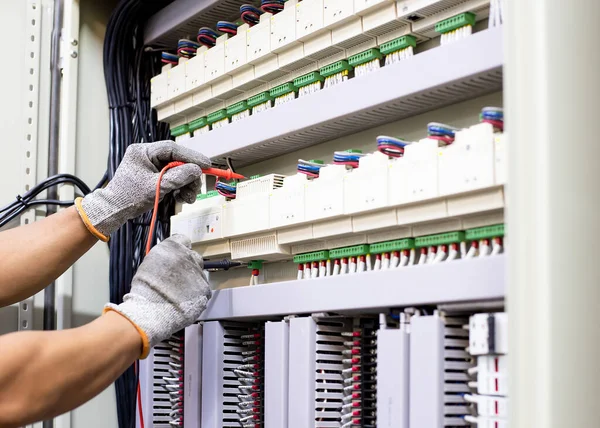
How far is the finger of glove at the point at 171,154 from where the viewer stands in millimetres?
1599

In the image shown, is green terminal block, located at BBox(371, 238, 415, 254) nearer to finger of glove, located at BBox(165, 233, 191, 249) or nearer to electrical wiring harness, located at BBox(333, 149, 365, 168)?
electrical wiring harness, located at BBox(333, 149, 365, 168)

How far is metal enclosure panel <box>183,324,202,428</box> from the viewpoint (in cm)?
170

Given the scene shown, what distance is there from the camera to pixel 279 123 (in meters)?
1.57

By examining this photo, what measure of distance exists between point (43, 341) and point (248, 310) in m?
0.44

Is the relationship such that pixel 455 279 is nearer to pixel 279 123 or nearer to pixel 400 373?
pixel 400 373

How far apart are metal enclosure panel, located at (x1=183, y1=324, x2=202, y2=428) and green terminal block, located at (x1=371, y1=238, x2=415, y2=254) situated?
1.73 ft

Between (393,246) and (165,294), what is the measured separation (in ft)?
1.50

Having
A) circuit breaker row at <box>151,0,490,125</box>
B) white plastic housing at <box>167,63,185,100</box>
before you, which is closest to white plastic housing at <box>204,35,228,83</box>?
circuit breaker row at <box>151,0,490,125</box>

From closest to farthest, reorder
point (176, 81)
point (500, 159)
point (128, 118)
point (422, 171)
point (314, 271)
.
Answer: point (500, 159) < point (422, 171) < point (314, 271) < point (176, 81) < point (128, 118)

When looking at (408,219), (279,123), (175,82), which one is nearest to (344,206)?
(408,219)

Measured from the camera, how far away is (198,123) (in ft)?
6.32

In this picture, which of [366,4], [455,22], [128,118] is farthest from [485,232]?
[128,118]

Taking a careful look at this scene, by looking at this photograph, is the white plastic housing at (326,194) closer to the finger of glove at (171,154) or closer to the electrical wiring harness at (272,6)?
the finger of glove at (171,154)

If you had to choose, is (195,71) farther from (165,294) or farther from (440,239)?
(440,239)
